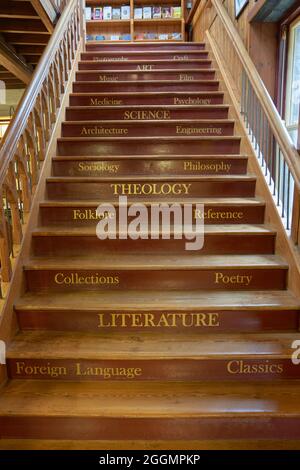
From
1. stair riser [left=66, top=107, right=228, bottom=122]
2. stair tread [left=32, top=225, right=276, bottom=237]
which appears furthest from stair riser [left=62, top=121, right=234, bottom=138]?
stair tread [left=32, top=225, right=276, bottom=237]

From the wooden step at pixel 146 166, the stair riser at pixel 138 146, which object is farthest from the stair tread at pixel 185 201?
the stair riser at pixel 138 146

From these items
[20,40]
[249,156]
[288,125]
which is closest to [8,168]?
[249,156]

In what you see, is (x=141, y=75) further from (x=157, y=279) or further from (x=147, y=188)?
(x=157, y=279)

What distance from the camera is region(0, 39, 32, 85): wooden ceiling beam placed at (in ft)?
12.6

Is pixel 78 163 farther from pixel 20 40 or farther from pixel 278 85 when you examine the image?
pixel 20 40

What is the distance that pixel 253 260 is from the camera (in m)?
2.15

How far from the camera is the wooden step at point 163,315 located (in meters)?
1.91

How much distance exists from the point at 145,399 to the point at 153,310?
0.45 m

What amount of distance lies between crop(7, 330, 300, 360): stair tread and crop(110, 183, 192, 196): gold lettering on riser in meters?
1.06

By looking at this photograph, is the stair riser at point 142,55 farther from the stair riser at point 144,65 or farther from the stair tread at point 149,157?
the stair tread at point 149,157

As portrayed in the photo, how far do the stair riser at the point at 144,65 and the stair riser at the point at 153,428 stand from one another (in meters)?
3.52

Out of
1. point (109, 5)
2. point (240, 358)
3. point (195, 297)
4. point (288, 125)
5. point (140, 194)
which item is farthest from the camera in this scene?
point (109, 5)

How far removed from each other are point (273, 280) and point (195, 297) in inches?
18.8

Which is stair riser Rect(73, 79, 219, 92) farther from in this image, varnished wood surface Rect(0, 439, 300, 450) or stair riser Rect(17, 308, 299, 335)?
varnished wood surface Rect(0, 439, 300, 450)
